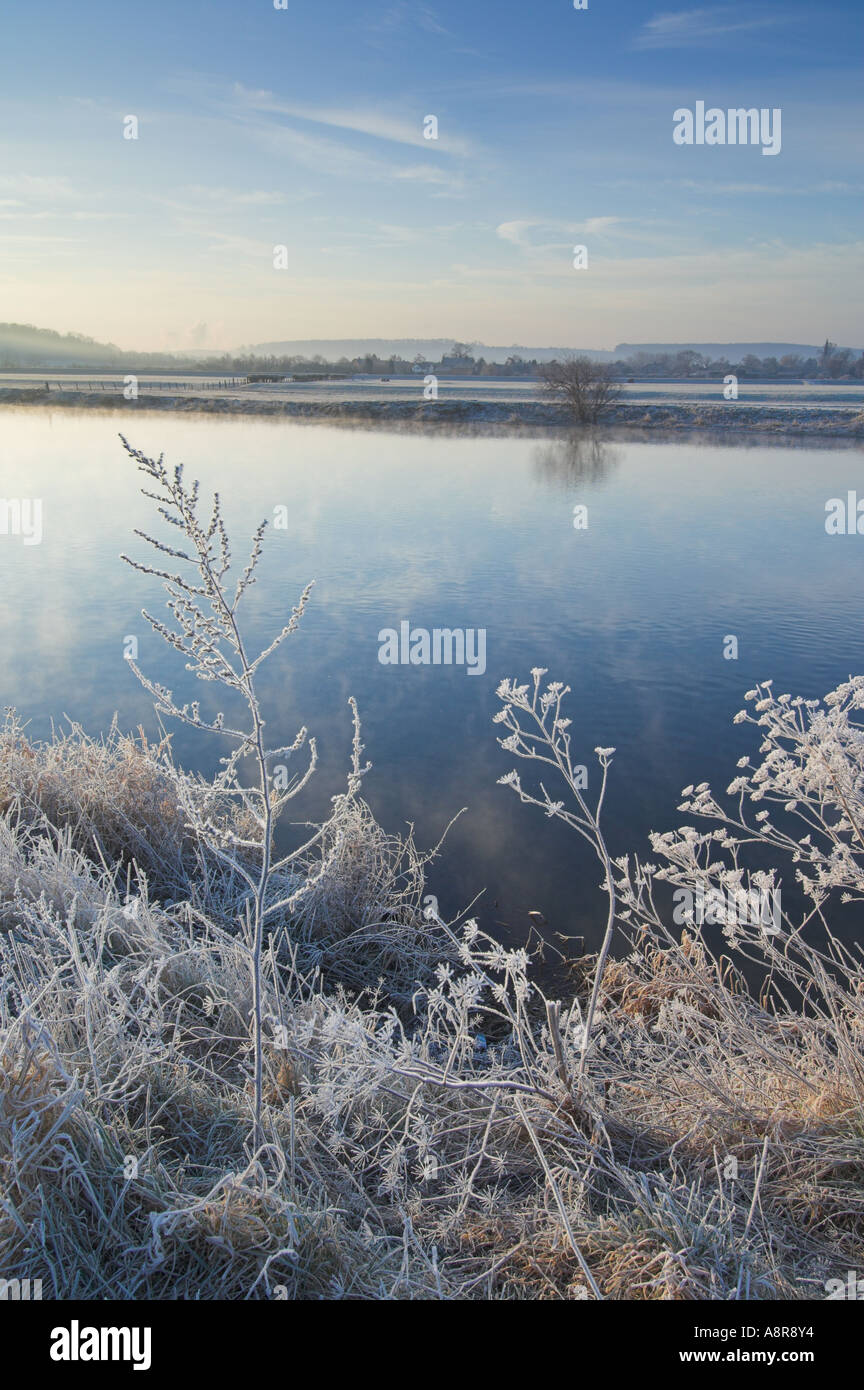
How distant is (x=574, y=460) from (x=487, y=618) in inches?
661

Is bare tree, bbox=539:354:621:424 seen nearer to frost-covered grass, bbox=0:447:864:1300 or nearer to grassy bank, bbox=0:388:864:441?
grassy bank, bbox=0:388:864:441

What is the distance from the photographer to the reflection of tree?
2319 cm

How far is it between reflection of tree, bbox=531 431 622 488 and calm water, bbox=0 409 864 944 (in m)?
0.33

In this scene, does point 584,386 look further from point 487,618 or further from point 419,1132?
point 419,1132

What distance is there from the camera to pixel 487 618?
37.2 ft

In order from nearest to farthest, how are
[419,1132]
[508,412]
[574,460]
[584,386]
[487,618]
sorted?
[419,1132], [487,618], [574,460], [584,386], [508,412]

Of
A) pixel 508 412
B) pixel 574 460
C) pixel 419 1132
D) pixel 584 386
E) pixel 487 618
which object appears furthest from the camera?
pixel 508 412

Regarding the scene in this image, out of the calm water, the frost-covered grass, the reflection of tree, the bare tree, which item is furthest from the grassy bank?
the frost-covered grass

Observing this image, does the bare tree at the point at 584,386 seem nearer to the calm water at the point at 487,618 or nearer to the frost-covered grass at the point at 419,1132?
the calm water at the point at 487,618

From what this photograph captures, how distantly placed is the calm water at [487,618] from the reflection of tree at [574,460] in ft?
1.09

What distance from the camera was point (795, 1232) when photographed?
2793mm

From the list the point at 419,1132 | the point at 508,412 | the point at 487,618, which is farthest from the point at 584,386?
the point at 419,1132

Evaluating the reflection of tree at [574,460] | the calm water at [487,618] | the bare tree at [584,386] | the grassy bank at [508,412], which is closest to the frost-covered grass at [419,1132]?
the calm water at [487,618]

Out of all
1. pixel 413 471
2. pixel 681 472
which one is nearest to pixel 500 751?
pixel 413 471
